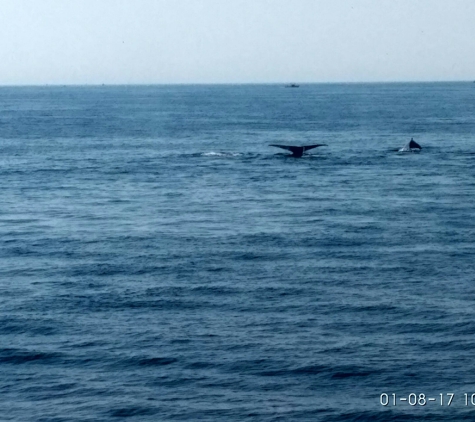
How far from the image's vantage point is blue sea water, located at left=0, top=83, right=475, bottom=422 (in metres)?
28.1

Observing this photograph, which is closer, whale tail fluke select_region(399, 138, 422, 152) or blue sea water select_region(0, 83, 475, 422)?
blue sea water select_region(0, 83, 475, 422)

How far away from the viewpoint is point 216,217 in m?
56.8

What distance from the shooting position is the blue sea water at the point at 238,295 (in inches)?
1106

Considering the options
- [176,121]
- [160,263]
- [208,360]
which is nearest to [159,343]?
[208,360]

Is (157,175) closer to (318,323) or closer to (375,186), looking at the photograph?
(375,186)

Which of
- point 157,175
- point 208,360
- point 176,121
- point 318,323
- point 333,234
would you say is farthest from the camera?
point 176,121

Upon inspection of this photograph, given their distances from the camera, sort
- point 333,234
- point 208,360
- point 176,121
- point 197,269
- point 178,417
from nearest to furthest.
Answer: point 178,417, point 208,360, point 197,269, point 333,234, point 176,121

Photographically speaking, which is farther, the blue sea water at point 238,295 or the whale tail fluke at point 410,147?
the whale tail fluke at point 410,147

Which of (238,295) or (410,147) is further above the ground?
(410,147)

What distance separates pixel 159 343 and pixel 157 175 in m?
48.6

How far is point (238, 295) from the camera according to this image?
3812 cm

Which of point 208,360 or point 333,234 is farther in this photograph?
point 333,234

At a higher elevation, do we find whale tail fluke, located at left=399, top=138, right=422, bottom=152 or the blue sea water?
whale tail fluke, located at left=399, top=138, right=422, bottom=152

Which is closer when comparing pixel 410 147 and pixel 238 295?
pixel 238 295
